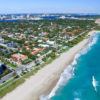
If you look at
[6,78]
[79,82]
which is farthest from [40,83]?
[79,82]

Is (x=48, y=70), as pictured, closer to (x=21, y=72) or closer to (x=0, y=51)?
(x=21, y=72)

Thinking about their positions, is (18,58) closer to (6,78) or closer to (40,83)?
(6,78)

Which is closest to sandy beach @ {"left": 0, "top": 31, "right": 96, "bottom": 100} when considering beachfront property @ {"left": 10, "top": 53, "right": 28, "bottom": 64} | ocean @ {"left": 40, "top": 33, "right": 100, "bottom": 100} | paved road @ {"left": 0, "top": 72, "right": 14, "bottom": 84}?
ocean @ {"left": 40, "top": 33, "right": 100, "bottom": 100}

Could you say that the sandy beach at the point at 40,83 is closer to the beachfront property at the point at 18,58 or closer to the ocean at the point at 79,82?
the ocean at the point at 79,82

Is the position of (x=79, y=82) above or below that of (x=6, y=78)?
below

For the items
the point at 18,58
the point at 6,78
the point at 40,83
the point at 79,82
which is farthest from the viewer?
the point at 18,58

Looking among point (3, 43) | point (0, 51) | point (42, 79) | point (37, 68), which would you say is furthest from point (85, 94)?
point (3, 43)
